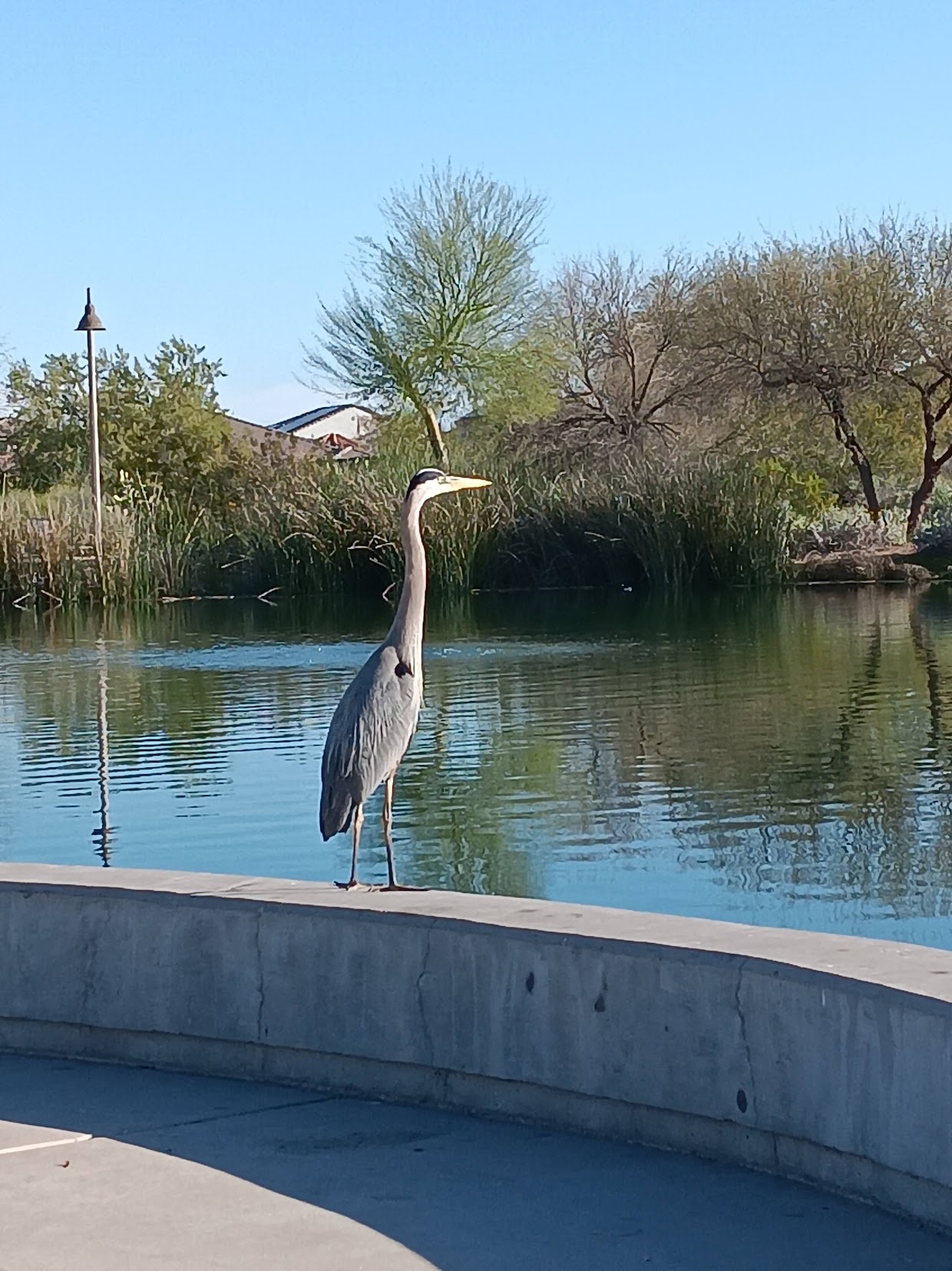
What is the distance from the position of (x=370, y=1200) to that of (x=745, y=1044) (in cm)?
91

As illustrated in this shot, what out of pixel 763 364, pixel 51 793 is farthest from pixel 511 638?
pixel 763 364

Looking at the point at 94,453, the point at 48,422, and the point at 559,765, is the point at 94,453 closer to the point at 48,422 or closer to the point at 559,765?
the point at 48,422

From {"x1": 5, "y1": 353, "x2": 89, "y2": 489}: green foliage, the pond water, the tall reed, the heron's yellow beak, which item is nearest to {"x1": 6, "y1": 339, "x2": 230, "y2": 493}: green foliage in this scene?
{"x1": 5, "y1": 353, "x2": 89, "y2": 489}: green foliage

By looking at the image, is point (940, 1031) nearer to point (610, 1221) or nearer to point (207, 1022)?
point (610, 1221)

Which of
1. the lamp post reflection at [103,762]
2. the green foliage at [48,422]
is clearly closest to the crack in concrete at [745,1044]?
the lamp post reflection at [103,762]

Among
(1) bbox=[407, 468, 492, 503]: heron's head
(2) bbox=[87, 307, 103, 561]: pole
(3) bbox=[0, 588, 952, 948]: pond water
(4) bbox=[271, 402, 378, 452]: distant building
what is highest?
(4) bbox=[271, 402, 378, 452]: distant building

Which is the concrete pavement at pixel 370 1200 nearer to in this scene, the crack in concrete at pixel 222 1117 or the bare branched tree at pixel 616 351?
the crack in concrete at pixel 222 1117

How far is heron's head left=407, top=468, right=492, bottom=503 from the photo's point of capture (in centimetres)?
792

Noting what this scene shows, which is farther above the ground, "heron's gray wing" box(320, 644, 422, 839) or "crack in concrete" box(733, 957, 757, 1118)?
"heron's gray wing" box(320, 644, 422, 839)

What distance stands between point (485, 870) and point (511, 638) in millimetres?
16973

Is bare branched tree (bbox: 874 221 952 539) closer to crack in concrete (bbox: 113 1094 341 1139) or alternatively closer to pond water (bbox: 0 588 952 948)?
pond water (bbox: 0 588 952 948)

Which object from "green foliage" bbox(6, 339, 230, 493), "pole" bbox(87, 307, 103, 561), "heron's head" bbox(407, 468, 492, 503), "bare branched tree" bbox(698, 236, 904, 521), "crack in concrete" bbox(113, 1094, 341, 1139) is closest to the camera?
"crack in concrete" bbox(113, 1094, 341, 1139)

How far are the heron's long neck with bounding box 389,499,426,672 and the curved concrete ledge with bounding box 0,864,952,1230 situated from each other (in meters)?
1.67

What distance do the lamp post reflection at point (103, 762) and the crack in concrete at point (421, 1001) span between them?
23.1 ft
